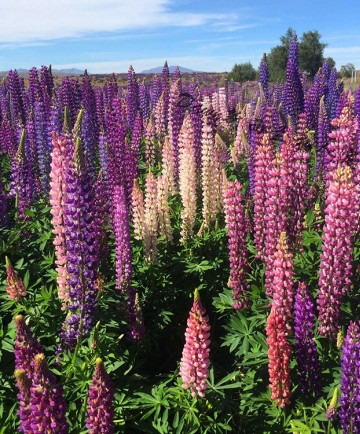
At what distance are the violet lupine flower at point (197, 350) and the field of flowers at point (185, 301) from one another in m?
0.01

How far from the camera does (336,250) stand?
148 inches

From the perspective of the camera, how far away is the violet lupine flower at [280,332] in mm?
3301

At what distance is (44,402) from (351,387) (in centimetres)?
197

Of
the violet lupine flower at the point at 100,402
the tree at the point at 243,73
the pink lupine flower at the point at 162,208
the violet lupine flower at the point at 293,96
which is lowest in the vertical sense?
the violet lupine flower at the point at 100,402

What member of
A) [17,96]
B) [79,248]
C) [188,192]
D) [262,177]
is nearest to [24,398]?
[79,248]

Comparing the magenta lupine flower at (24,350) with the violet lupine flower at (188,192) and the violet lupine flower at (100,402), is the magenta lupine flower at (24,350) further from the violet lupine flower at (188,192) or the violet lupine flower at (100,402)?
the violet lupine flower at (188,192)

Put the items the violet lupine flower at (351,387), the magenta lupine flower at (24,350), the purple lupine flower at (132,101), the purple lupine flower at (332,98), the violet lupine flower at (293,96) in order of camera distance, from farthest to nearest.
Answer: the purple lupine flower at (132,101) → the purple lupine flower at (332,98) → the violet lupine flower at (293,96) → the violet lupine flower at (351,387) → the magenta lupine flower at (24,350)

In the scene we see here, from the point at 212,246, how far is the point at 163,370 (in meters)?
1.67

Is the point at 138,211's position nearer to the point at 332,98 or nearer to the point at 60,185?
the point at 60,185

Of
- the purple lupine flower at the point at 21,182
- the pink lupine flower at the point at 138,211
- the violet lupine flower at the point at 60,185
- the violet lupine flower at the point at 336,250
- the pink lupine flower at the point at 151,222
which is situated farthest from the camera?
the purple lupine flower at the point at 21,182

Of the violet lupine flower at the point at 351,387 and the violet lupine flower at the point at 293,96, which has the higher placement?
the violet lupine flower at the point at 293,96

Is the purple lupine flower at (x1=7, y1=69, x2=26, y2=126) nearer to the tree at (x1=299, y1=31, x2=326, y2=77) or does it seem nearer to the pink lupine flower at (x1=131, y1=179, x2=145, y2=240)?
the pink lupine flower at (x1=131, y1=179, x2=145, y2=240)

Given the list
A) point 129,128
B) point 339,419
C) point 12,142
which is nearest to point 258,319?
point 339,419

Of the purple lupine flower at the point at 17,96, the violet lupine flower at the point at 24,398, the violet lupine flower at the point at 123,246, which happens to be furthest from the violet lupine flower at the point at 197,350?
the purple lupine flower at the point at 17,96
